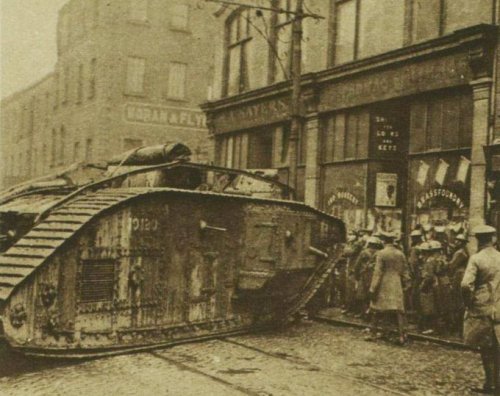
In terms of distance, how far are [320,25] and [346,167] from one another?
11.9ft

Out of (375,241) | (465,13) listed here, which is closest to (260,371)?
(375,241)

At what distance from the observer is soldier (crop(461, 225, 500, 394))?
725 centimetres

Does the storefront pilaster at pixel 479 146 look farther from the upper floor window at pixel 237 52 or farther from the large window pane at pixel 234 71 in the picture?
the large window pane at pixel 234 71

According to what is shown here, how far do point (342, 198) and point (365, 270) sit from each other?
353cm

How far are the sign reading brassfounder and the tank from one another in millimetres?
5564

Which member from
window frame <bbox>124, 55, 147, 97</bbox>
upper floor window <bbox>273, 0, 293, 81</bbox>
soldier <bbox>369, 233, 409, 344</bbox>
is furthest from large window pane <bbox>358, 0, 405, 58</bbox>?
window frame <bbox>124, 55, 147, 97</bbox>

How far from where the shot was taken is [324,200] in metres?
15.8

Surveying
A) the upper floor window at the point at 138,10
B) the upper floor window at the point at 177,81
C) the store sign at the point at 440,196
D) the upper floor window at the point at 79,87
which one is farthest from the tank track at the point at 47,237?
the upper floor window at the point at 79,87

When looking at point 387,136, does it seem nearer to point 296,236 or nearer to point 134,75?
point 296,236

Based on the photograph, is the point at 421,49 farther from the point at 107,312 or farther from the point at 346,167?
the point at 107,312

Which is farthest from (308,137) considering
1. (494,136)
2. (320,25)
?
(494,136)

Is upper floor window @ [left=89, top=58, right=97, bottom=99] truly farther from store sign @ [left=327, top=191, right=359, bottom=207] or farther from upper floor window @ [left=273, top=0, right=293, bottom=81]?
store sign @ [left=327, top=191, right=359, bottom=207]

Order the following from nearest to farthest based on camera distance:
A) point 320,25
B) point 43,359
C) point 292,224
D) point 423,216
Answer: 1. point 43,359
2. point 292,224
3. point 423,216
4. point 320,25

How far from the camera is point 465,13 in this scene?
12.3m
